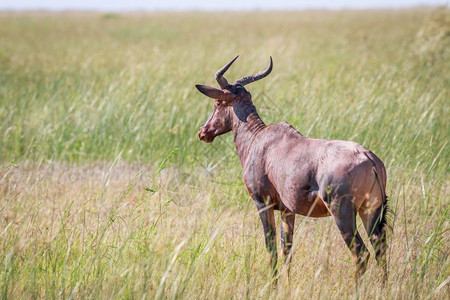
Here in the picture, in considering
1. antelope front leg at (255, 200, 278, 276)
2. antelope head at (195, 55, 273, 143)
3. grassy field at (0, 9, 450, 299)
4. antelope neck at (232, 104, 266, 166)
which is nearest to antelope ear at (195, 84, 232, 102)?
antelope head at (195, 55, 273, 143)

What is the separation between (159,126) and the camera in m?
7.99

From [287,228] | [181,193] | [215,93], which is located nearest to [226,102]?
[215,93]

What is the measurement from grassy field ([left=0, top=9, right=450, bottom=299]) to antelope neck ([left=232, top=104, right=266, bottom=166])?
61 centimetres

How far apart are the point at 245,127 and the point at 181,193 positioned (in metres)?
1.85

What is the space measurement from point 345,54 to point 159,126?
33.5 ft

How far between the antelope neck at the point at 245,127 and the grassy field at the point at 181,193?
24.0 inches

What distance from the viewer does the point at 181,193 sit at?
6418 mm

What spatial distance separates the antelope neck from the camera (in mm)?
4801

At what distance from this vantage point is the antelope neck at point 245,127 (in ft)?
15.8

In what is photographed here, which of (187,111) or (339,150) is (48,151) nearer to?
(187,111)

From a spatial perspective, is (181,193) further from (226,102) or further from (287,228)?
(287,228)

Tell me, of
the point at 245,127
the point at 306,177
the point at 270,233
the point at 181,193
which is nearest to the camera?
the point at 306,177

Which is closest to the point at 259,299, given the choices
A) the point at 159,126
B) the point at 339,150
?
the point at 339,150

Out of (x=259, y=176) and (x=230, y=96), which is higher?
(x=230, y=96)
